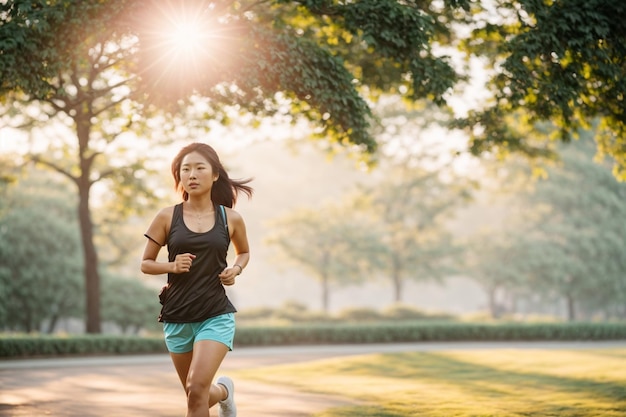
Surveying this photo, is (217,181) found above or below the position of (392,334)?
above

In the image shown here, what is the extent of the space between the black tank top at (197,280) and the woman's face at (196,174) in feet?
0.98

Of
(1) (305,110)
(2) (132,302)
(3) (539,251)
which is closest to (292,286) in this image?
(3) (539,251)

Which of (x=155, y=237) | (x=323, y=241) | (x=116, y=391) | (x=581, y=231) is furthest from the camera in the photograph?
(x=581, y=231)

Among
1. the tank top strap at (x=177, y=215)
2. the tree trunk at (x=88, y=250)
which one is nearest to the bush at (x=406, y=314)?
the tree trunk at (x=88, y=250)

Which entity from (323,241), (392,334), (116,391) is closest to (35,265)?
(323,241)

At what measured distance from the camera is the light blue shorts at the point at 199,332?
5.01 meters

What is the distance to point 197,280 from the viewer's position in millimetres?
5043

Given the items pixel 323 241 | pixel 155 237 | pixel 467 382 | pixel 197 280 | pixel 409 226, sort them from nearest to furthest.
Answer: pixel 197 280
pixel 155 237
pixel 467 382
pixel 323 241
pixel 409 226

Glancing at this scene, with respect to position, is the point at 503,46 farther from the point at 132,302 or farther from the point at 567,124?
the point at 132,302

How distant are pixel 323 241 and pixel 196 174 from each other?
2876 centimetres

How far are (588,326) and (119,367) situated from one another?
60.9 ft

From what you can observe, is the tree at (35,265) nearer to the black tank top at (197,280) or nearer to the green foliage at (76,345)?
the green foliage at (76,345)

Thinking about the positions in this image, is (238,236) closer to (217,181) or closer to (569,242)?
(217,181)

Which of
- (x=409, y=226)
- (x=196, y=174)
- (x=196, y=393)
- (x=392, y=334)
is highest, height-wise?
(x=409, y=226)
